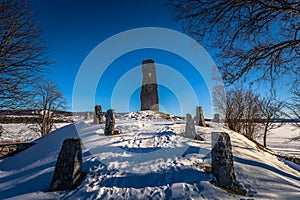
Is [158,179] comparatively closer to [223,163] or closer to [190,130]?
[223,163]

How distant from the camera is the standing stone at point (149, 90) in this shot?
65.2ft

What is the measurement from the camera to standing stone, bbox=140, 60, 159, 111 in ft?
65.2

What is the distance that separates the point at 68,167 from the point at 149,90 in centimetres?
1639

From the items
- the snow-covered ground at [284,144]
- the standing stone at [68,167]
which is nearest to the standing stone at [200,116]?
the snow-covered ground at [284,144]

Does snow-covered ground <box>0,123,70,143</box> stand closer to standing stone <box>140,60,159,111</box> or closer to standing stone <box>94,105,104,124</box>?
standing stone <box>94,105,104,124</box>

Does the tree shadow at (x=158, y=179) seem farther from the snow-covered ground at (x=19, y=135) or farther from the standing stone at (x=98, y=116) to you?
the snow-covered ground at (x=19, y=135)

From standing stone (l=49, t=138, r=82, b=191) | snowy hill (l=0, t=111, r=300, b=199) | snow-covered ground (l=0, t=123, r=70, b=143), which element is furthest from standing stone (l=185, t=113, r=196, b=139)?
snow-covered ground (l=0, t=123, r=70, b=143)

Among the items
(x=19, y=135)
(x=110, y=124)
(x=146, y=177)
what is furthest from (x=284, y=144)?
(x=19, y=135)

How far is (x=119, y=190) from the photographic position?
3.88 m

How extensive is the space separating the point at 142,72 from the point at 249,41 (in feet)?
56.1

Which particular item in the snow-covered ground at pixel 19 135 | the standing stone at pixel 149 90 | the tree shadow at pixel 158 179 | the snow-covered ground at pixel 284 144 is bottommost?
the snow-covered ground at pixel 284 144

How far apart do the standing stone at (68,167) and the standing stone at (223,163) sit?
397cm

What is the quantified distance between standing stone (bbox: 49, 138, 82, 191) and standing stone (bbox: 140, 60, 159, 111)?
15555 millimetres

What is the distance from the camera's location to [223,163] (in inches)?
170
